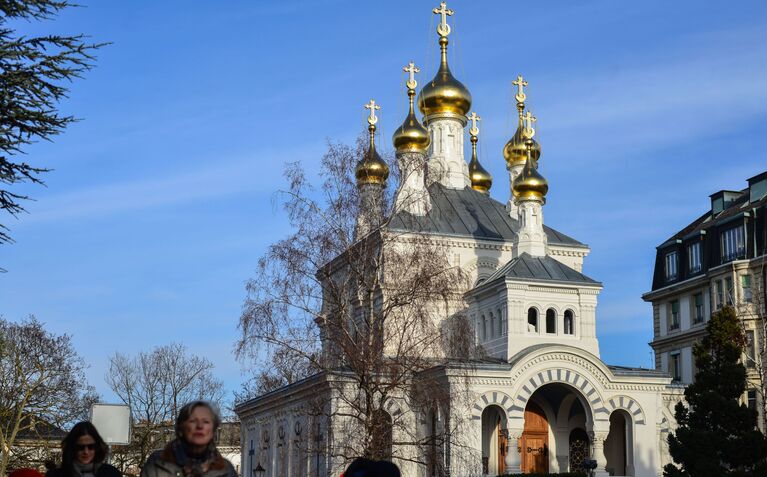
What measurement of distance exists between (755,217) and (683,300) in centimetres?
670

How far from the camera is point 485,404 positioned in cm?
3594

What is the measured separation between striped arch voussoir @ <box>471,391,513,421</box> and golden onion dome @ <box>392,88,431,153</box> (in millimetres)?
12810

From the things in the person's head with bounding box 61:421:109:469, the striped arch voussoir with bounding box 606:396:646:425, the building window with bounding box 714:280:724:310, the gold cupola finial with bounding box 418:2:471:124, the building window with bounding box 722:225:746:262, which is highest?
the gold cupola finial with bounding box 418:2:471:124

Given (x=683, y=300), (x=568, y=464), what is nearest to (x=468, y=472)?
(x=568, y=464)

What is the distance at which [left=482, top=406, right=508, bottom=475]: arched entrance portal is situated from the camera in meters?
38.2

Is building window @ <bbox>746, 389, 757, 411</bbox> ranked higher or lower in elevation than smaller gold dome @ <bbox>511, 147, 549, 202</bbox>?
lower

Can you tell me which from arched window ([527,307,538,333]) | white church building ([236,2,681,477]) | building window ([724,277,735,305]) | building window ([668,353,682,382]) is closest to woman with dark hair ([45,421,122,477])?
white church building ([236,2,681,477])

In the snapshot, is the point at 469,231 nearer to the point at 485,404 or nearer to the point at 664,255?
the point at 485,404

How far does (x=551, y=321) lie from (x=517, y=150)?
1355 centimetres

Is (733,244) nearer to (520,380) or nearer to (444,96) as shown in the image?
(444,96)

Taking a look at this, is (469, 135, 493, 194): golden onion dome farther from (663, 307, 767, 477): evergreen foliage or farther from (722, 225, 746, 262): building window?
(663, 307, 767, 477): evergreen foliage

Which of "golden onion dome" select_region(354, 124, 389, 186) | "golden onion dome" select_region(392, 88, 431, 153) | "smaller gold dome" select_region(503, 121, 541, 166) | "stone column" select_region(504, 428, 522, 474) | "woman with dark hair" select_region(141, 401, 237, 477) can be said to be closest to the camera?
"woman with dark hair" select_region(141, 401, 237, 477)

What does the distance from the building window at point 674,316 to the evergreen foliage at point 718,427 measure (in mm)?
22748

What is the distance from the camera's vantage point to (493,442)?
129 feet
